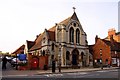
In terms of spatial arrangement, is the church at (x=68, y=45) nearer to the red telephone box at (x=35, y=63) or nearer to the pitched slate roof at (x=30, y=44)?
the pitched slate roof at (x=30, y=44)

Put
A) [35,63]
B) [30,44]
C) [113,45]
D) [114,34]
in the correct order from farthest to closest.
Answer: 1. [114,34]
2. [30,44]
3. [113,45]
4. [35,63]

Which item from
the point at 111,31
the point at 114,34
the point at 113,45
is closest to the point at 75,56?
the point at 113,45

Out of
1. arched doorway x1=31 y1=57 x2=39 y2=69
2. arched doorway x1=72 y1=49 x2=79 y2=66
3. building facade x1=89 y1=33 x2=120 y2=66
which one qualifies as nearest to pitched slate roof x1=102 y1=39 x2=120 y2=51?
building facade x1=89 y1=33 x2=120 y2=66

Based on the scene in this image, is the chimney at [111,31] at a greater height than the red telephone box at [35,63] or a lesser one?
greater

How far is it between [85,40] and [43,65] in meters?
28.5

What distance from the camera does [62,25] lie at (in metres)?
62.0

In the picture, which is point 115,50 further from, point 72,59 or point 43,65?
point 43,65

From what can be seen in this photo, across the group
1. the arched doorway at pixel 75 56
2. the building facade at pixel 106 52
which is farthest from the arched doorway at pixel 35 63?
the building facade at pixel 106 52

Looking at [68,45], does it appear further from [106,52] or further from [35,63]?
[35,63]

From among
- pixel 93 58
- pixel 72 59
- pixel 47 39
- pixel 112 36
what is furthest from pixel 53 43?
pixel 112 36

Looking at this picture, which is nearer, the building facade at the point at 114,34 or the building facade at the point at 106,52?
the building facade at the point at 106,52

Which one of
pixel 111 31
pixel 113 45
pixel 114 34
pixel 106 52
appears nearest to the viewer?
pixel 106 52

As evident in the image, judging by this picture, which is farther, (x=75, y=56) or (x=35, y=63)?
(x=75, y=56)

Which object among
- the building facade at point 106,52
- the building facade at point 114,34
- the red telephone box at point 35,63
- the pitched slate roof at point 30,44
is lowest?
the red telephone box at point 35,63
